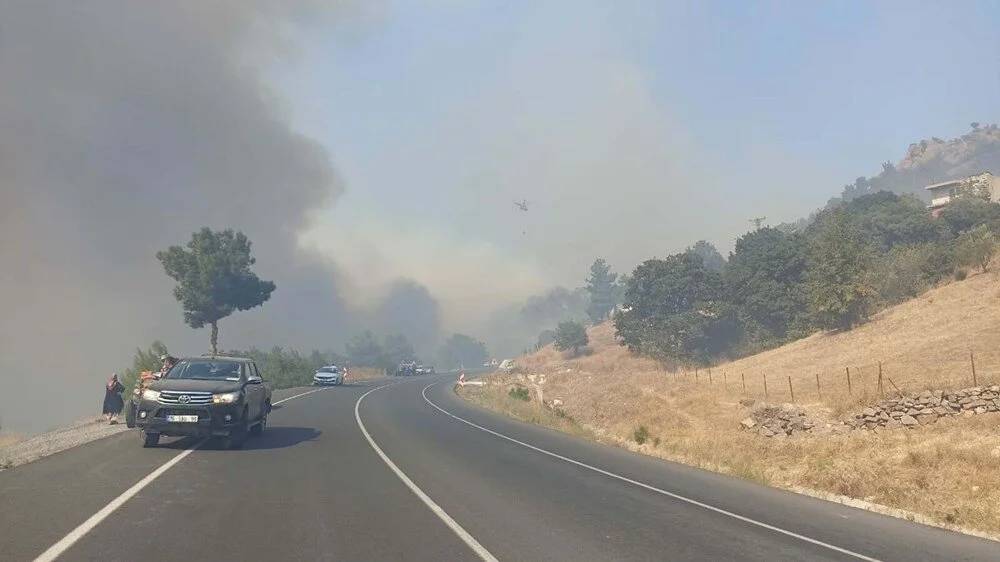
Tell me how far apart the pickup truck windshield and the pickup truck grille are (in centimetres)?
137

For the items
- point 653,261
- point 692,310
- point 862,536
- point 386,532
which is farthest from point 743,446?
point 653,261

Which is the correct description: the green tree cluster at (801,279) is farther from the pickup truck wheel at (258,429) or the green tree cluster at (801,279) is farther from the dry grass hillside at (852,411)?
the pickup truck wheel at (258,429)

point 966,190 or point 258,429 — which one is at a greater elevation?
point 966,190

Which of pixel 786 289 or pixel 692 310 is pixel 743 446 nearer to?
pixel 786 289

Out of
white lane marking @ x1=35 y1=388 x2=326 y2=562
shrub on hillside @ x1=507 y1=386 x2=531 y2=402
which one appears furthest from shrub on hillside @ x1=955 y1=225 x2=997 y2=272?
white lane marking @ x1=35 y1=388 x2=326 y2=562

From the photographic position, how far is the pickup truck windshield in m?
15.3

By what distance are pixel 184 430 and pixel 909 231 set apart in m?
86.4

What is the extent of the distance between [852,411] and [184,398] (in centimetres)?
2067

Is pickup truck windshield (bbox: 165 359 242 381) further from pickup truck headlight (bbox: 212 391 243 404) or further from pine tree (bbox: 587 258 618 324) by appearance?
pine tree (bbox: 587 258 618 324)

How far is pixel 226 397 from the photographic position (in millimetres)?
14141

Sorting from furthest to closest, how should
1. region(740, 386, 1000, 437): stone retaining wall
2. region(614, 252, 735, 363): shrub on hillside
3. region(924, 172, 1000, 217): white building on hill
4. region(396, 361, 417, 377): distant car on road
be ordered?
region(396, 361, 417, 377): distant car on road, region(924, 172, 1000, 217): white building on hill, region(614, 252, 735, 363): shrub on hillside, region(740, 386, 1000, 437): stone retaining wall

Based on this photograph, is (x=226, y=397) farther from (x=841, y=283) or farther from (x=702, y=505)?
(x=841, y=283)

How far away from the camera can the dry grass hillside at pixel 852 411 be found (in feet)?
45.7

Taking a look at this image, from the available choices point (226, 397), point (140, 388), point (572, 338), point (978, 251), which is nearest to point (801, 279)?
point (978, 251)
